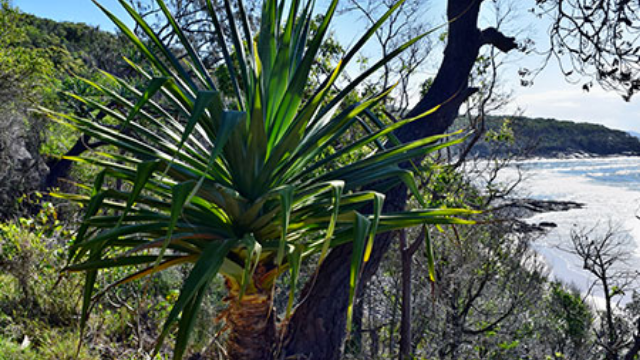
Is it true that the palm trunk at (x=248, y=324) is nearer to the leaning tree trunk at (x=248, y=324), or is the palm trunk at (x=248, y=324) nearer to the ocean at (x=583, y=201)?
the leaning tree trunk at (x=248, y=324)

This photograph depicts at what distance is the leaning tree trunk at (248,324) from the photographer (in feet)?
4.93

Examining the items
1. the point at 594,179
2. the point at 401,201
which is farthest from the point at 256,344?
the point at 594,179

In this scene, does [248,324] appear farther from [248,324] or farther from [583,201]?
[583,201]

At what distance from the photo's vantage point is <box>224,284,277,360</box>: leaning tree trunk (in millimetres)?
1503

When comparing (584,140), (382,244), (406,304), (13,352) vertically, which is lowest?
(13,352)

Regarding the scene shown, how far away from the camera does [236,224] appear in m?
1.49

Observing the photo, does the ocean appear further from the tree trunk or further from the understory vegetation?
the tree trunk

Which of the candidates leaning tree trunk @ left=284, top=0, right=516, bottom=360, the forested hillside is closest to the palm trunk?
leaning tree trunk @ left=284, top=0, right=516, bottom=360

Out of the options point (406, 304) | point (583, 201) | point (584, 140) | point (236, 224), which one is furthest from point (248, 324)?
point (584, 140)

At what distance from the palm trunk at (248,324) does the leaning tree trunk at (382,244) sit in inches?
9.7

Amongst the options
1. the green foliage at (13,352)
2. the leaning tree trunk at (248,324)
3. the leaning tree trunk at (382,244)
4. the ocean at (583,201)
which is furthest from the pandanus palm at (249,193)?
the ocean at (583,201)

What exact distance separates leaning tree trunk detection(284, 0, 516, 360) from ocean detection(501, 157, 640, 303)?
251 inches

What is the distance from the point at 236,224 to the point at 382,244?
1066 mm

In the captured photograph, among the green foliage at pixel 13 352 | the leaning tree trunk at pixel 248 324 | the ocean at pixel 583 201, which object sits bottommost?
the ocean at pixel 583 201
